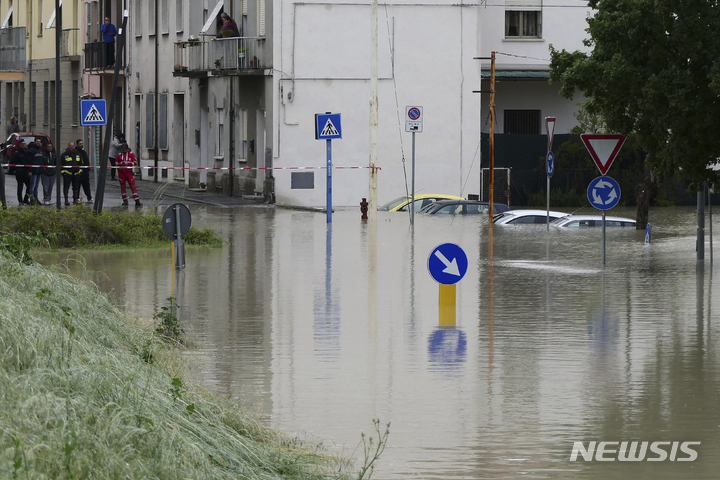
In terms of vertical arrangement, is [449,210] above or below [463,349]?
above

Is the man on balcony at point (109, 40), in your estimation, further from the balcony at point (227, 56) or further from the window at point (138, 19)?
the balcony at point (227, 56)

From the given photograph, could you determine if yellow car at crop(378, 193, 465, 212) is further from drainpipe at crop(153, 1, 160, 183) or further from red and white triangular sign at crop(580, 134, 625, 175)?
drainpipe at crop(153, 1, 160, 183)

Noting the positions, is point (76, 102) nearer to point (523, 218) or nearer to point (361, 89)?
point (361, 89)

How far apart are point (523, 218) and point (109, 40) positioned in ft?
88.1

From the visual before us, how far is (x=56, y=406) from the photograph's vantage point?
5844mm

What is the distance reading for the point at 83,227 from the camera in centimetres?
2172

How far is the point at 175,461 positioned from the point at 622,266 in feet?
50.6

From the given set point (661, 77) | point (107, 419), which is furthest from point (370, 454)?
point (661, 77)

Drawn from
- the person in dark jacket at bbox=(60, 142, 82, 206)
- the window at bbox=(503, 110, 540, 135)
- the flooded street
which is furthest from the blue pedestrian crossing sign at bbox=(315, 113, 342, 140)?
the window at bbox=(503, 110, 540, 135)

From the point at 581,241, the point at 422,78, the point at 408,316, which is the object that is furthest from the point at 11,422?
the point at 422,78

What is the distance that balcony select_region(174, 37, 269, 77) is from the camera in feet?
131

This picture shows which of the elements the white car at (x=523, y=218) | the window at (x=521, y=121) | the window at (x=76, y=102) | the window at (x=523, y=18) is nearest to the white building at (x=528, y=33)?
the window at (x=523, y=18)

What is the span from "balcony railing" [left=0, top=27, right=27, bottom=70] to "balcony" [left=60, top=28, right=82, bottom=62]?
3579mm

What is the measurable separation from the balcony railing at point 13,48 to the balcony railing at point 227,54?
21.5 metres
